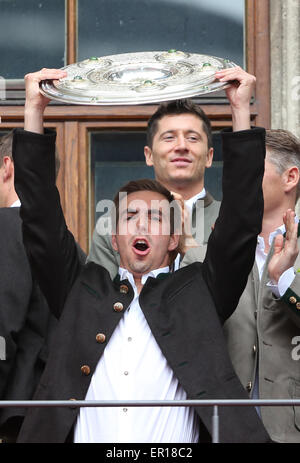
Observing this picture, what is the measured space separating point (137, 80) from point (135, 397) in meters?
1.16

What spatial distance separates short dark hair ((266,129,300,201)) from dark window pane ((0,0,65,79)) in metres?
1.60

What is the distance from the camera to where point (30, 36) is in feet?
19.2

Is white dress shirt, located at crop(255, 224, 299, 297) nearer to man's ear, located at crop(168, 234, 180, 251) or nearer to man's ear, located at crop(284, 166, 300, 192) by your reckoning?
man's ear, located at crop(284, 166, 300, 192)

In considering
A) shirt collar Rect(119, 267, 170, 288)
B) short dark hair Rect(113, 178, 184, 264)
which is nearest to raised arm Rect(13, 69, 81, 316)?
shirt collar Rect(119, 267, 170, 288)

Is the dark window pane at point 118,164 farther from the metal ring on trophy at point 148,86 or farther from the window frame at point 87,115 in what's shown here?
the metal ring on trophy at point 148,86

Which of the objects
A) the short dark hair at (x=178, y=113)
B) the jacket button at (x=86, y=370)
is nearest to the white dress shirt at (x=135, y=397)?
the jacket button at (x=86, y=370)

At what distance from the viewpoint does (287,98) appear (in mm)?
5551

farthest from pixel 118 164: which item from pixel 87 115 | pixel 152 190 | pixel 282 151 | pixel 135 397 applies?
pixel 135 397

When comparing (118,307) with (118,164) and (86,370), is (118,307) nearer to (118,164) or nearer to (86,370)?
(86,370)

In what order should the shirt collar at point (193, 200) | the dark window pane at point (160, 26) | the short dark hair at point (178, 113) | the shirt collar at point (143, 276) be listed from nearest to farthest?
the shirt collar at point (143, 276), the shirt collar at point (193, 200), the short dark hair at point (178, 113), the dark window pane at point (160, 26)

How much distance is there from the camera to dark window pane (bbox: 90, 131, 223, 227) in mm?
5676

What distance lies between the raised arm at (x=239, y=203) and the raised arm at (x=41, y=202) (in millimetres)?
559

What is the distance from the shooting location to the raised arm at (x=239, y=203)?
3.88 m
